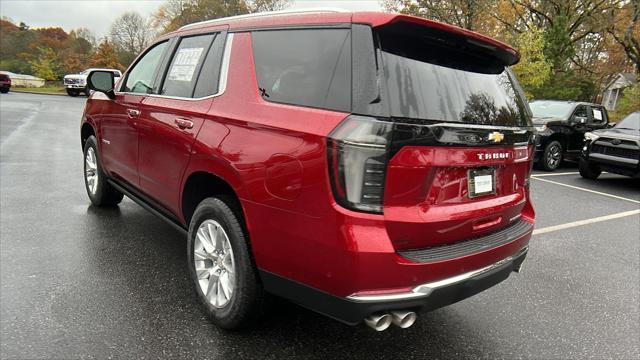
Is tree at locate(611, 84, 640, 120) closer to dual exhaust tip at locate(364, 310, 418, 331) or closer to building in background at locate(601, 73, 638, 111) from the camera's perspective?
dual exhaust tip at locate(364, 310, 418, 331)

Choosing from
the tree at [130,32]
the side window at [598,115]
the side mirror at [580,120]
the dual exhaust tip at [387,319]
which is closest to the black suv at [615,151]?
the side mirror at [580,120]

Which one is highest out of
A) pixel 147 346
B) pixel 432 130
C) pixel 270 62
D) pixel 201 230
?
pixel 270 62

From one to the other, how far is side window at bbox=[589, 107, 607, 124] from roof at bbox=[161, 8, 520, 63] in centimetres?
1048

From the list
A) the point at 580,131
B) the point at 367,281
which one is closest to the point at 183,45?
the point at 367,281

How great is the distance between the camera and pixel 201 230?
2863 mm

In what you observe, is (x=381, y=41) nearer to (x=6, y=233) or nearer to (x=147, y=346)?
(x=147, y=346)

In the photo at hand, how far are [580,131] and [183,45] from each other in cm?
1081

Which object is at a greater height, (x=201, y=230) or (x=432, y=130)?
(x=432, y=130)

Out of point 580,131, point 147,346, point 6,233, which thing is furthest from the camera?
point 580,131

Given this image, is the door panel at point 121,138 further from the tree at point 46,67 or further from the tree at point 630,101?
the tree at point 46,67

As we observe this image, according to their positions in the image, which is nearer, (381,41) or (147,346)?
(381,41)

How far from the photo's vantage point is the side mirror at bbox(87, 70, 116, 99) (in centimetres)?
430

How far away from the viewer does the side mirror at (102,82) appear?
4301 millimetres

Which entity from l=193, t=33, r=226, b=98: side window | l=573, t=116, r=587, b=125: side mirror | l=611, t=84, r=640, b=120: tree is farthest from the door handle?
l=611, t=84, r=640, b=120: tree
